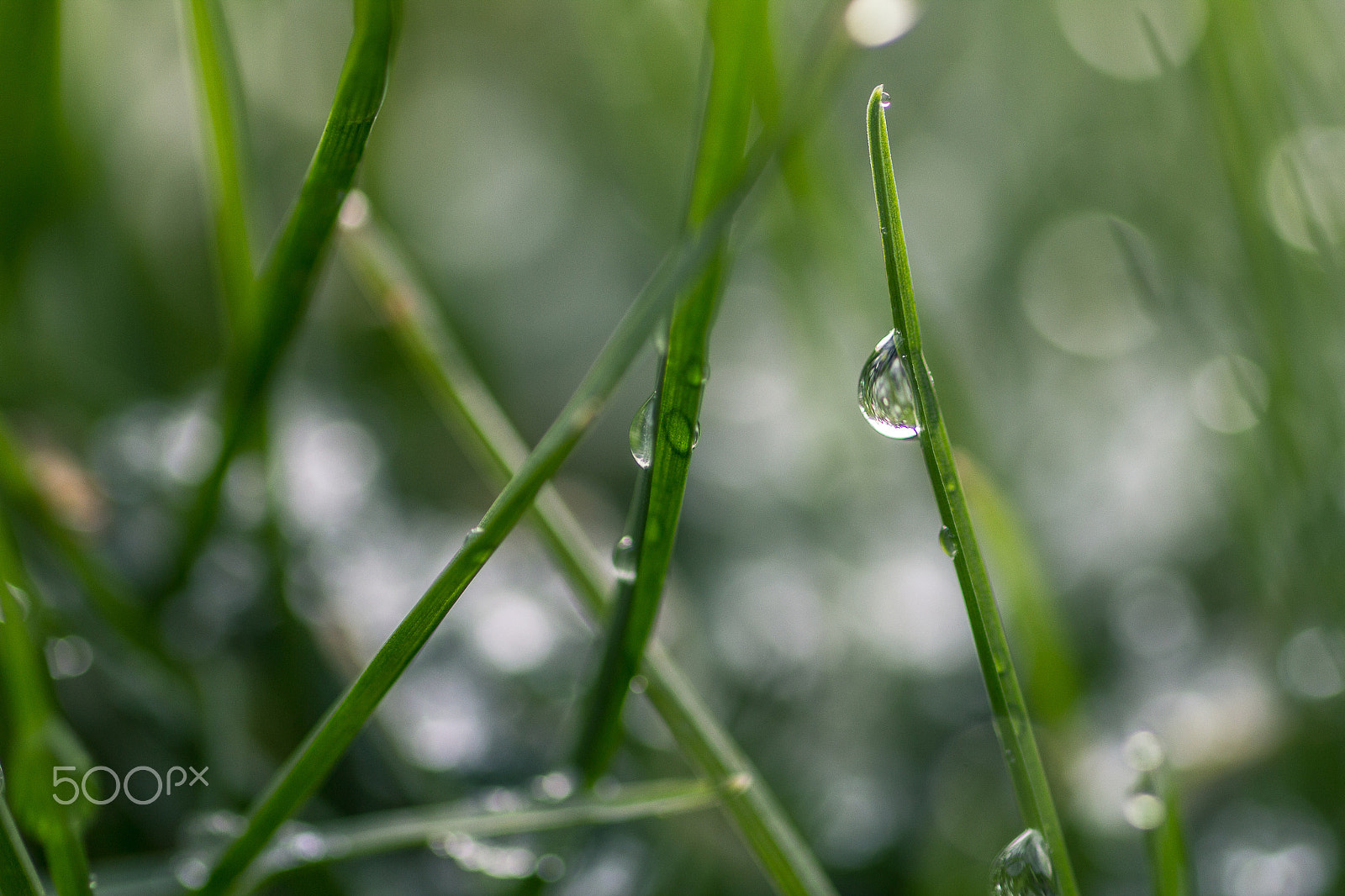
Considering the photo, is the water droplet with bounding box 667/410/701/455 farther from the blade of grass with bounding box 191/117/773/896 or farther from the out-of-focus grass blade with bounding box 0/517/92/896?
the out-of-focus grass blade with bounding box 0/517/92/896

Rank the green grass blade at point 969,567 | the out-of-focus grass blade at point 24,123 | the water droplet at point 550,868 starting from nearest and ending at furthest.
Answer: the green grass blade at point 969,567
the water droplet at point 550,868
the out-of-focus grass blade at point 24,123

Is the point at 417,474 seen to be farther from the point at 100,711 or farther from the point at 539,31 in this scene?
the point at 539,31

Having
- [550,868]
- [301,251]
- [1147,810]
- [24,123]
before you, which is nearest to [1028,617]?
[1147,810]

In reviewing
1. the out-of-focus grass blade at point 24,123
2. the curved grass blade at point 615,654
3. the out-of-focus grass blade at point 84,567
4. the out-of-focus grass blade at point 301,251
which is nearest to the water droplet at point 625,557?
the curved grass blade at point 615,654

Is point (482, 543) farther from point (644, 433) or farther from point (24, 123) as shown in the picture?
point (24, 123)

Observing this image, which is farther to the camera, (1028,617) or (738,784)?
(1028,617)

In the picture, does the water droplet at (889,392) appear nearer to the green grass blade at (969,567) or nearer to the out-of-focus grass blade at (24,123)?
the green grass blade at (969,567)

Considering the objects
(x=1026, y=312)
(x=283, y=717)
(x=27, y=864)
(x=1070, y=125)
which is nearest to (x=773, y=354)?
(x=1026, y=312)
